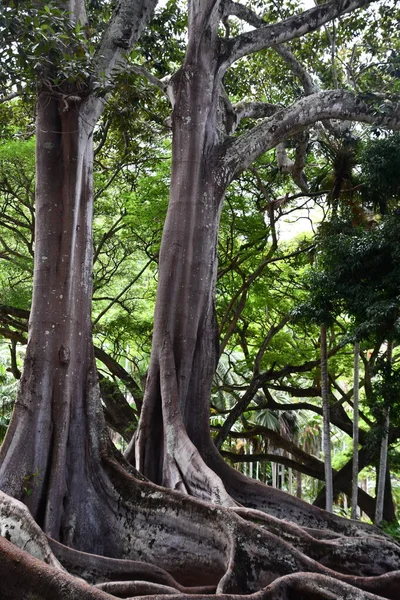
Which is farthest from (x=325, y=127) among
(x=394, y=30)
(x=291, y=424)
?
(x=291, y=424)

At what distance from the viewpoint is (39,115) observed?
708 centimetres

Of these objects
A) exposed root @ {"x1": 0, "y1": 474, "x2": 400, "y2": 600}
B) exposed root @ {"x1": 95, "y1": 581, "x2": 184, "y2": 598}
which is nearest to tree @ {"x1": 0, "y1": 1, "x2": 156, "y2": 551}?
exposed root @ {"x1": 0, "y1": 474, "x2": 400, "y2": 600}

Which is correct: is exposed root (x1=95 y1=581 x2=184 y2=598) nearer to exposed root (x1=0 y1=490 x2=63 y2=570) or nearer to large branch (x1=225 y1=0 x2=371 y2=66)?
exposed root (x1=0 y1=490 x2=63 y2=570)

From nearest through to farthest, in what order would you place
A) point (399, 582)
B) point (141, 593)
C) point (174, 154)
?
point (141, 593) → point (399, 582) → point (174, 154)

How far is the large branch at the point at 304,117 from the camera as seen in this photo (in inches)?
338

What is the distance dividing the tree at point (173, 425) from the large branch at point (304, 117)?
0.06 feet

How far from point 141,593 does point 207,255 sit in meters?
4.49

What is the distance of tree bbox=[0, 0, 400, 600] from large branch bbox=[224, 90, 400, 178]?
0.02 m

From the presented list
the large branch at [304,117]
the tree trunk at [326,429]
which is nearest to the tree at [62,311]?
the large branch at [304,117]

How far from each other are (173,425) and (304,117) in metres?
4.33

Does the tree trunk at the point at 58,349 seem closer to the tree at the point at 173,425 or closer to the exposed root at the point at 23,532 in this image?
the tree at the point at 173,425

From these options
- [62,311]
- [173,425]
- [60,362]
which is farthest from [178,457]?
[62,311]

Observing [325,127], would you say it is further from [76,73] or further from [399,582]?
[399,582]

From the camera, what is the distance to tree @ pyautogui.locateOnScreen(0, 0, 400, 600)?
16.5 feet
